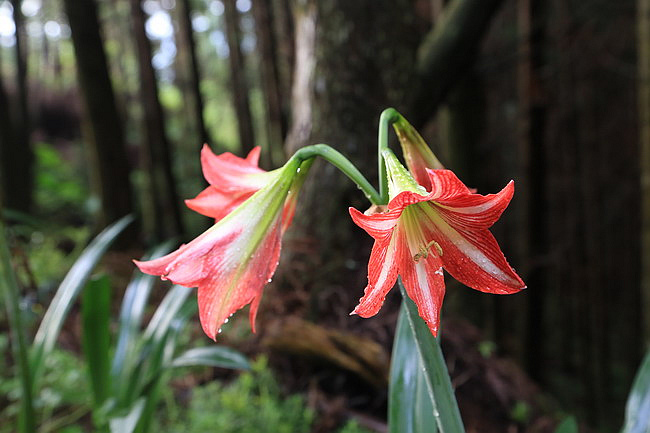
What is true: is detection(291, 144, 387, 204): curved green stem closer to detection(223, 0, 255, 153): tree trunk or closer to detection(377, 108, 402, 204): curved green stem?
detection(377, 108, 402, 204): curved green stem

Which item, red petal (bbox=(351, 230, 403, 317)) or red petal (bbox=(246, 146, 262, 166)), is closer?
red petal (bbox=(351, 230, 403, 317))

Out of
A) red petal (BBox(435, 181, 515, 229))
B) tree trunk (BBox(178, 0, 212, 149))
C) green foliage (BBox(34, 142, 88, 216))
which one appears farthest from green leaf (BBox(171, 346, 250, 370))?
green foliage (BBox(34, 142, 88, 216))

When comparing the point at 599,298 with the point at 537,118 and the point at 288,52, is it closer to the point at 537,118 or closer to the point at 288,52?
the point at 537,118

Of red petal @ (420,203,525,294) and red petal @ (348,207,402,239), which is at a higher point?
red petal @ (348,207,402,239)

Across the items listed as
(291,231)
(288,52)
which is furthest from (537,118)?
(288,52)

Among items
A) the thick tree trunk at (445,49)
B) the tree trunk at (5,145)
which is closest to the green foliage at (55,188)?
the tree trunk at (5,145)

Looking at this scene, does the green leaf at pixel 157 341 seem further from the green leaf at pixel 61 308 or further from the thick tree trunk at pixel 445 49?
the thick tree trunk at pixel 445 49
